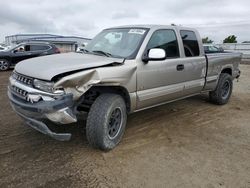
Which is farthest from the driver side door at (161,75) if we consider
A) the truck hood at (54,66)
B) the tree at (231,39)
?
the tree at (231,39)

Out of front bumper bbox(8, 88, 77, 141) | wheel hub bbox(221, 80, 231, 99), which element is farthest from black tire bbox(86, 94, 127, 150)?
wheel hub bbox(221, 80, 231, 99)

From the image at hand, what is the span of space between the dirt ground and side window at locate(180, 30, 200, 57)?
1.40 m

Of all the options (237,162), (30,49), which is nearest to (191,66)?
(237,162)

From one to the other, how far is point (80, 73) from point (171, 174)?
5.64 ft

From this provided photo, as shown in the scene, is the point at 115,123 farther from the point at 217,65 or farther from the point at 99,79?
the point at 217,65

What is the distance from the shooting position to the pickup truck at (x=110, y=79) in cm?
340

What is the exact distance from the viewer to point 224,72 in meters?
7.06

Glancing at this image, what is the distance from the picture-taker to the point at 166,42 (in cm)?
502

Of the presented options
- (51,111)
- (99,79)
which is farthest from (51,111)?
(99,79)

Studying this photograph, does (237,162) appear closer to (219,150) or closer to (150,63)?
(219,150)

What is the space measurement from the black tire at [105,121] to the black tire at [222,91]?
3561 millimetres

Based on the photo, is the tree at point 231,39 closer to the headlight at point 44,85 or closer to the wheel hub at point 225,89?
the wheel hub at point 225,89

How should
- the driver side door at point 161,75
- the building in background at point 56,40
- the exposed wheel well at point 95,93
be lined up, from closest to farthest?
the exposed wheel well at point 95,93 → the driver side door at point 161,75 → the building in background at point 56,40

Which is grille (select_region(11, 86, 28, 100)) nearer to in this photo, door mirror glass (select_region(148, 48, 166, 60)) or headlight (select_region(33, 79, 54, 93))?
headlight (select_region(33, 79, 54, 93))
